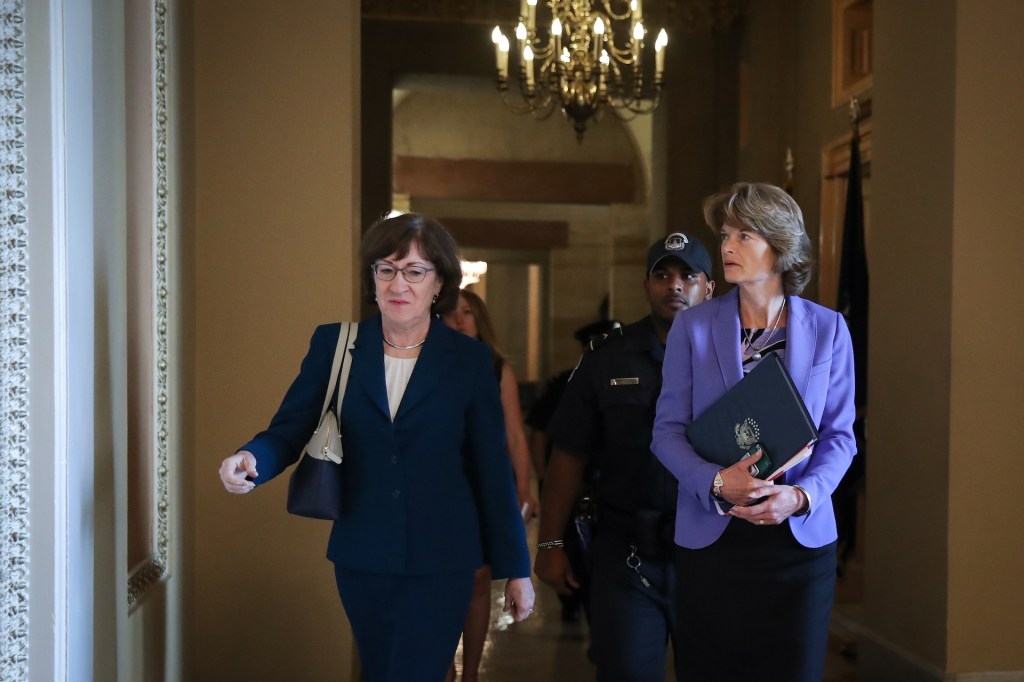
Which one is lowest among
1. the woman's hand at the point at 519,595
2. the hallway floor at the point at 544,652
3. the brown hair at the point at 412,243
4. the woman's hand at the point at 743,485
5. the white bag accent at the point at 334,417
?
the hallway floor at the point at 544,652

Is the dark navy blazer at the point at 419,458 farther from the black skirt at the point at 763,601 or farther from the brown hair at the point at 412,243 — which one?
the black skirt at the point at 763,601

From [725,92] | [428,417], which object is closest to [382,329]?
[428,417]

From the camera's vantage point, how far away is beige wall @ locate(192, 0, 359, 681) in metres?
4.23

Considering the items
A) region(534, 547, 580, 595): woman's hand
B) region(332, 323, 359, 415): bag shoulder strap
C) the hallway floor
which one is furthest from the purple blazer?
the hallway floor

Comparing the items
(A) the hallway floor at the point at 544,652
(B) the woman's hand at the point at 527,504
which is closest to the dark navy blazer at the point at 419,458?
(B) the woman's hand at the point at 527,504

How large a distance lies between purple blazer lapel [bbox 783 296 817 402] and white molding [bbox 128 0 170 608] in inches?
81.2

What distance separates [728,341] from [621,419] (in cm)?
83

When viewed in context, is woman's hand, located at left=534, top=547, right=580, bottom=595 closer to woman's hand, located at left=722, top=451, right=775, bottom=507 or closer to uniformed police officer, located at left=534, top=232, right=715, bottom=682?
uniformed police officer, located at left=534, top=232, right=715, bottom=682

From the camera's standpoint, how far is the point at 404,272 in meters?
2.89

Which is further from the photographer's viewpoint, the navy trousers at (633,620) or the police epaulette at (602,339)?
the police epaulette at (602,339)

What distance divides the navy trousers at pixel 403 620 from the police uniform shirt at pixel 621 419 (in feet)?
2.52

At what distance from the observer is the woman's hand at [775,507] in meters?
2.52

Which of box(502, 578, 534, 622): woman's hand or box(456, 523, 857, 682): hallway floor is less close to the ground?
box(502, 578, 534, 622): woman's hand

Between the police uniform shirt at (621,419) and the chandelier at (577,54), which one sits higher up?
the chandelier at (577,54)
